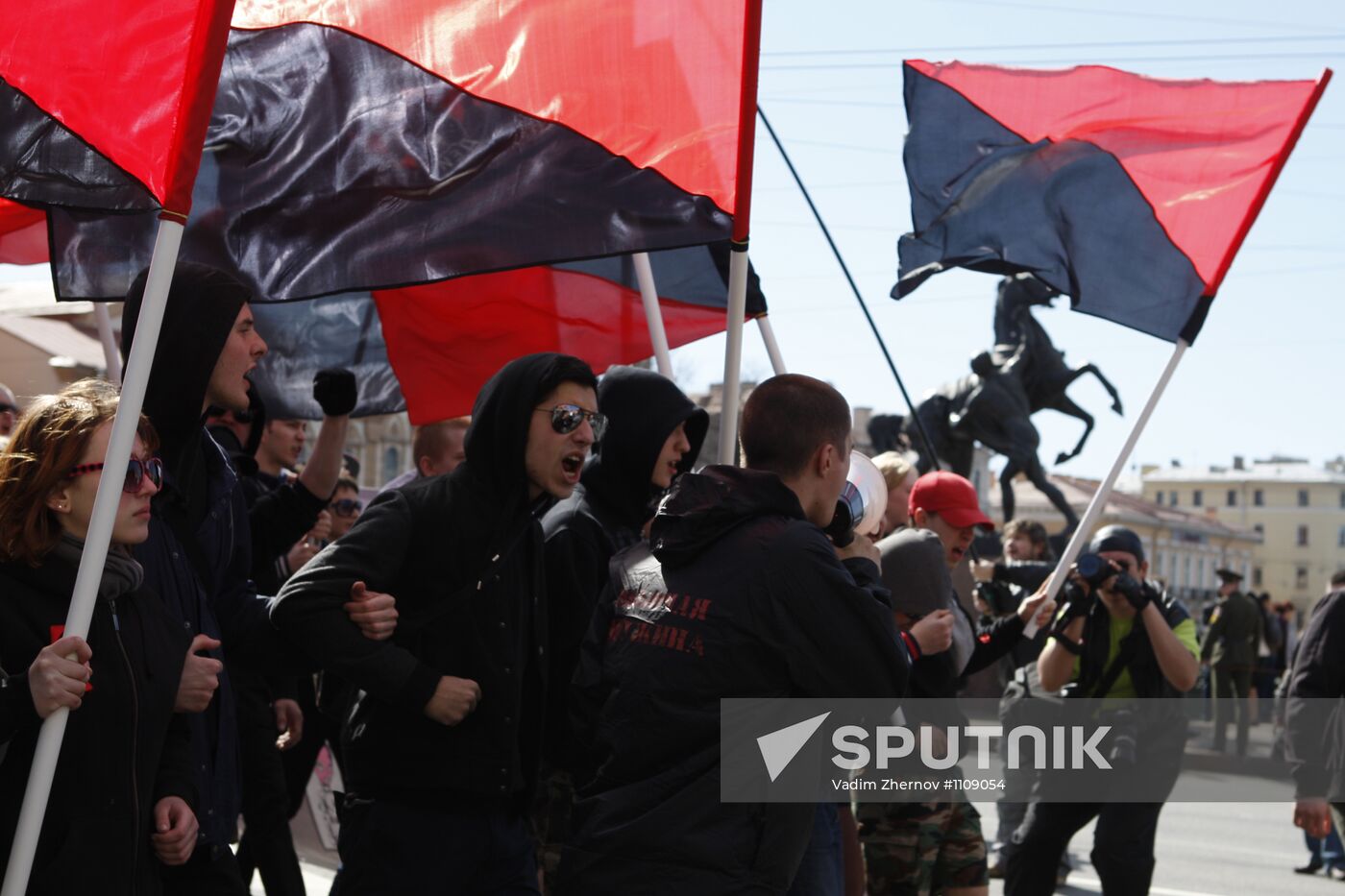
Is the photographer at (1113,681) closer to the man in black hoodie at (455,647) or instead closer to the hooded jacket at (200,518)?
the man in black hoodie at (455,647)

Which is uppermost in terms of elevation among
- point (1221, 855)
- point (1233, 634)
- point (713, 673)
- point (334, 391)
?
point (334, 391)

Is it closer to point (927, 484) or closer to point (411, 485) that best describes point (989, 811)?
point (927, 484)

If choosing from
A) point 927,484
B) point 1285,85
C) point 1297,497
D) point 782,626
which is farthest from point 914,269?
point 1297,497

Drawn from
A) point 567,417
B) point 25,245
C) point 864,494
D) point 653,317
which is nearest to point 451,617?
point 567,417

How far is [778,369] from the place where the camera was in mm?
5562

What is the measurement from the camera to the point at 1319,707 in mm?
6230

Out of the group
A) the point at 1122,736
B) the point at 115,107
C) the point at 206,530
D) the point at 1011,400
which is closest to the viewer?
the point at 115,107

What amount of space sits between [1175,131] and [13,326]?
2213 cm

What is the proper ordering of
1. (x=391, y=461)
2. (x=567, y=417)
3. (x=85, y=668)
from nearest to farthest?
(x=85, y=668), (x=567, y=417), (x=391, y=461)

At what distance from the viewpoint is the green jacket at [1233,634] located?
19656 mm

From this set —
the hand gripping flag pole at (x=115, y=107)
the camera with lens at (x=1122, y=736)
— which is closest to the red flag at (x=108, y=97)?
the hand gripping flag pole at (x=115, y=107)

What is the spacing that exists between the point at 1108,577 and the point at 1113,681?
466 millimetres

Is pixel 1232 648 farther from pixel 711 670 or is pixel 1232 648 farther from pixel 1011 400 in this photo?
pixel 711 670

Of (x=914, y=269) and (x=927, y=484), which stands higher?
(x=914, y=269)
